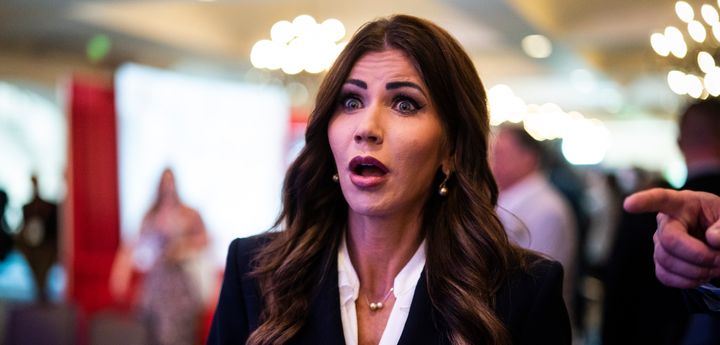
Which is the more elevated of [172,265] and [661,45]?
[661,45]

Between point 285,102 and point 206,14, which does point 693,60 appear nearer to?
point 285,102

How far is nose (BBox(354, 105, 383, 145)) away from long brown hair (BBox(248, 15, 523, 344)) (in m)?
0.15

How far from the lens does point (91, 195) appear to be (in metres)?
7.37

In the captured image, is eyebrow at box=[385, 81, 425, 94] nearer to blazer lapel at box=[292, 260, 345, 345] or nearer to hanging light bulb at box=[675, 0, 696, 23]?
blazer lapel at box=[292, 260, 345, 345]

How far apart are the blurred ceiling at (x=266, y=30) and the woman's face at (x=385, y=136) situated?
701cm

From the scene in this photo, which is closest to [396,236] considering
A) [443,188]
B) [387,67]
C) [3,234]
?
[443,188]

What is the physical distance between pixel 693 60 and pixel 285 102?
362 cm

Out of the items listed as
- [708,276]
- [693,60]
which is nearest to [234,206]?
[693,60]

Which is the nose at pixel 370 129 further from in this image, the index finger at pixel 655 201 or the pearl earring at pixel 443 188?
the index finger at pixel 655 201

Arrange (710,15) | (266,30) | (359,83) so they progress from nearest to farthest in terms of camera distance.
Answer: (359,83) < (710,15) < (266,30)

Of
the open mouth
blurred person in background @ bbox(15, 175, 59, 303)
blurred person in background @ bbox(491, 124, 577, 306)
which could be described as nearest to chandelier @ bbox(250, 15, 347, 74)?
blurred person in background @ bbox(15, 175, 59, 303)

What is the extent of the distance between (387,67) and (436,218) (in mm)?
389

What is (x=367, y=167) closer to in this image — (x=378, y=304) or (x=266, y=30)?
(x=378, y=304)

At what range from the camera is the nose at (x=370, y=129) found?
5.94ft
